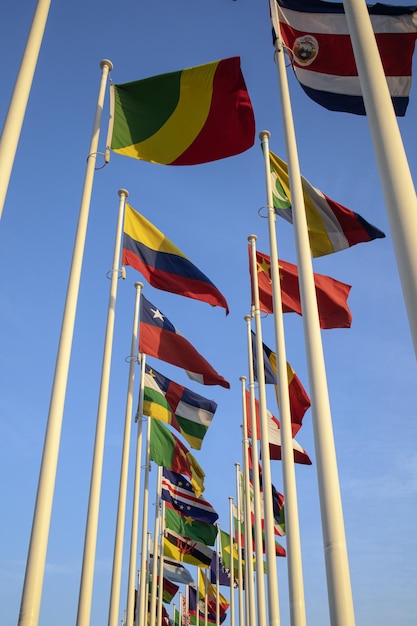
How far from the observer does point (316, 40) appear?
1017cm

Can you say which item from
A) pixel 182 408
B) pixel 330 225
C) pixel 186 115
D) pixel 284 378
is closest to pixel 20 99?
pixel 186 115

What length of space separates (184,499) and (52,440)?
19.9 meters

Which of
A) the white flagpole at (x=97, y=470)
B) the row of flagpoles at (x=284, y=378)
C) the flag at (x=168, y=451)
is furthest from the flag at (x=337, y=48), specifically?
the flag at (x=168, y=451)

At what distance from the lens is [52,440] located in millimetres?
8211

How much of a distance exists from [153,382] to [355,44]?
47.4 ft

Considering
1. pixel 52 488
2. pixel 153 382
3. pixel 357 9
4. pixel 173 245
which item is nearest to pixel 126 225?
pixel 173 245

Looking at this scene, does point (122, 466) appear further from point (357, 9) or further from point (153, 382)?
point (357, 9)

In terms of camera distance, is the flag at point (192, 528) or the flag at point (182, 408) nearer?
the flag at point (182, 408)

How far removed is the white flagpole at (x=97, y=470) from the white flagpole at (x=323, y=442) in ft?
17.9

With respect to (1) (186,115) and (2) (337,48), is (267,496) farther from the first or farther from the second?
(2) (337,48)

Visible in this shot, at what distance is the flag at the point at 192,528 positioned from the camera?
1063 inches

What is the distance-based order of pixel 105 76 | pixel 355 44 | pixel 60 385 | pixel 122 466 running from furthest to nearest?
pixel 122 466 < pixel 105 76 < pixel 60 385 < pixel 355 44

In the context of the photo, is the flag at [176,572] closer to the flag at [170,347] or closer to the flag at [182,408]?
the flag at [182,408]

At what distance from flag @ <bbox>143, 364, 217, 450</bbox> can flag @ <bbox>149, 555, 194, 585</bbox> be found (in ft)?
67.4
